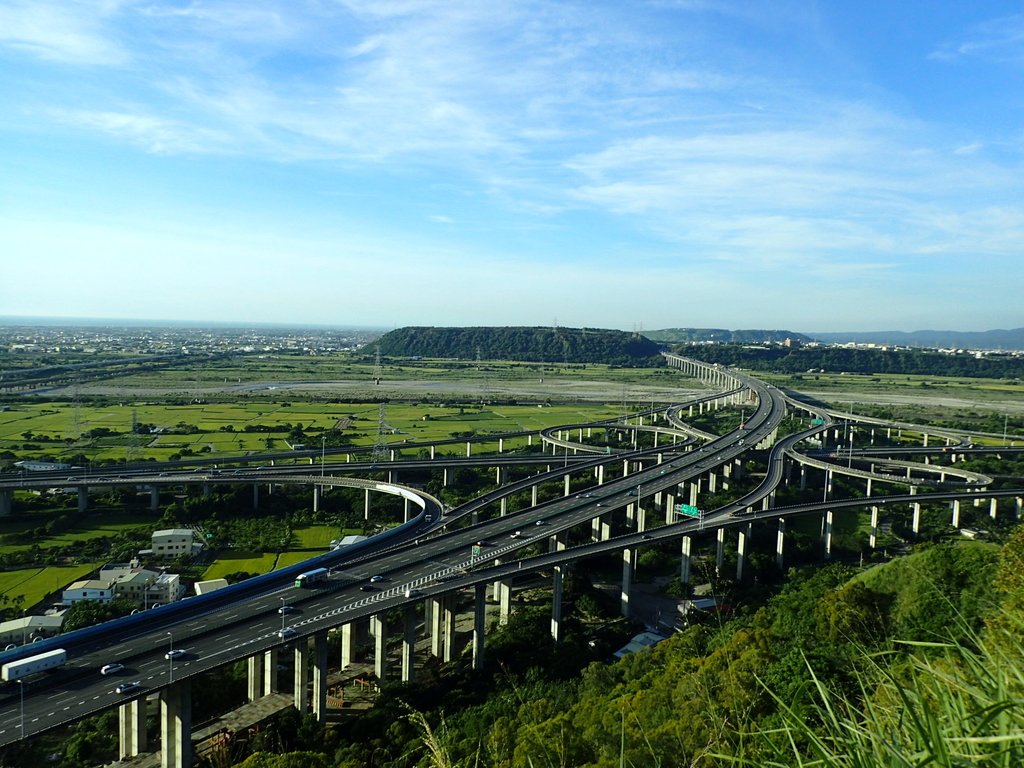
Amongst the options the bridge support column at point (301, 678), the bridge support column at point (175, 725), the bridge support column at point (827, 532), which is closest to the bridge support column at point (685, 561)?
the bridge support column at point (827, 532)

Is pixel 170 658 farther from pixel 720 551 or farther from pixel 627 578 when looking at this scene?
pixel 720 551

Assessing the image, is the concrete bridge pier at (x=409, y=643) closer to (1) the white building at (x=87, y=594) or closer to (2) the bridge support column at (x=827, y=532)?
(1) the white building at (x=87, y=594)

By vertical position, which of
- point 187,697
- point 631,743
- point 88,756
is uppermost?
point 631,743

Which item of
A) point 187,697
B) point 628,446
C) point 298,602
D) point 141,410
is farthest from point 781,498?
point 141,410

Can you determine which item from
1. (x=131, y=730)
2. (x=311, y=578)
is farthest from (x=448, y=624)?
(x=131, y=730)

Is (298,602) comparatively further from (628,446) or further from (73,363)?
(73,363)

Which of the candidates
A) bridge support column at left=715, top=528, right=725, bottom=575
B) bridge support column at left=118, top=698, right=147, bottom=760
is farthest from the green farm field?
bridge support column at left=715, top=528, right=725, bottom=575

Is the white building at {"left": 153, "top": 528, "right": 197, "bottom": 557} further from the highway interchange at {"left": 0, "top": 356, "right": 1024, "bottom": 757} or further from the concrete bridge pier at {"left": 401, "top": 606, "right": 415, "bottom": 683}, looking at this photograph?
the concrete bridge pier at {"left": 401, "top": 606, "right": 415, "bottom": 683}
